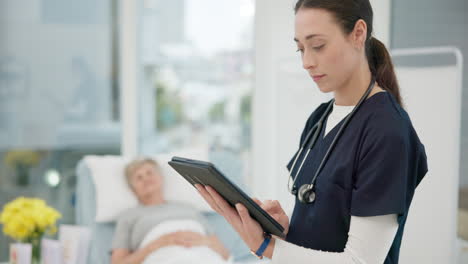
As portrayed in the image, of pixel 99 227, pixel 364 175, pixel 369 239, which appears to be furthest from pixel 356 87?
pixel 99 227

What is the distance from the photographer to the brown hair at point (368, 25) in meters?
1.15

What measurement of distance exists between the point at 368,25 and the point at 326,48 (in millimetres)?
117

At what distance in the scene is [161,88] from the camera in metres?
4.02

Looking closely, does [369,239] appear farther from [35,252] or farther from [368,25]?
[35,252]

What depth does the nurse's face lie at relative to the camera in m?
1.14

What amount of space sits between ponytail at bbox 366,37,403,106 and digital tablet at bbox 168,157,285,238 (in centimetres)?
39

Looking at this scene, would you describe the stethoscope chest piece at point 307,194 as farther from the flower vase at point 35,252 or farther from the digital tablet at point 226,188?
the flower vase at point 35,252

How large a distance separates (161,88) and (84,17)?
71cm

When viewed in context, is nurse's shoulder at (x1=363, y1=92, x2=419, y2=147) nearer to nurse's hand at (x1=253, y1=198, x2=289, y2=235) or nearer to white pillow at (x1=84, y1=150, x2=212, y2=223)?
nurse's hand at (x1=253, y1=198, x2=289, y2=235)

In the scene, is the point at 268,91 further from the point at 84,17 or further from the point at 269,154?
the point at 84,17

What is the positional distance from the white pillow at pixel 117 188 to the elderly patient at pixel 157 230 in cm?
5

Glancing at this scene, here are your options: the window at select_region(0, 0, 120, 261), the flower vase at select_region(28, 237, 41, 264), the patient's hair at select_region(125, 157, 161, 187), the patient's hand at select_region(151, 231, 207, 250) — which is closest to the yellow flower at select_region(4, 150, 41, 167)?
the window at select_region(0, 0, 120, 261)

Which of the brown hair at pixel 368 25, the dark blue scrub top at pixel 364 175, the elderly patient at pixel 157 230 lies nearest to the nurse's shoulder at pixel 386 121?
the dark blue scrub top at pixel 364 175

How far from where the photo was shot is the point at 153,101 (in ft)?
13.1
